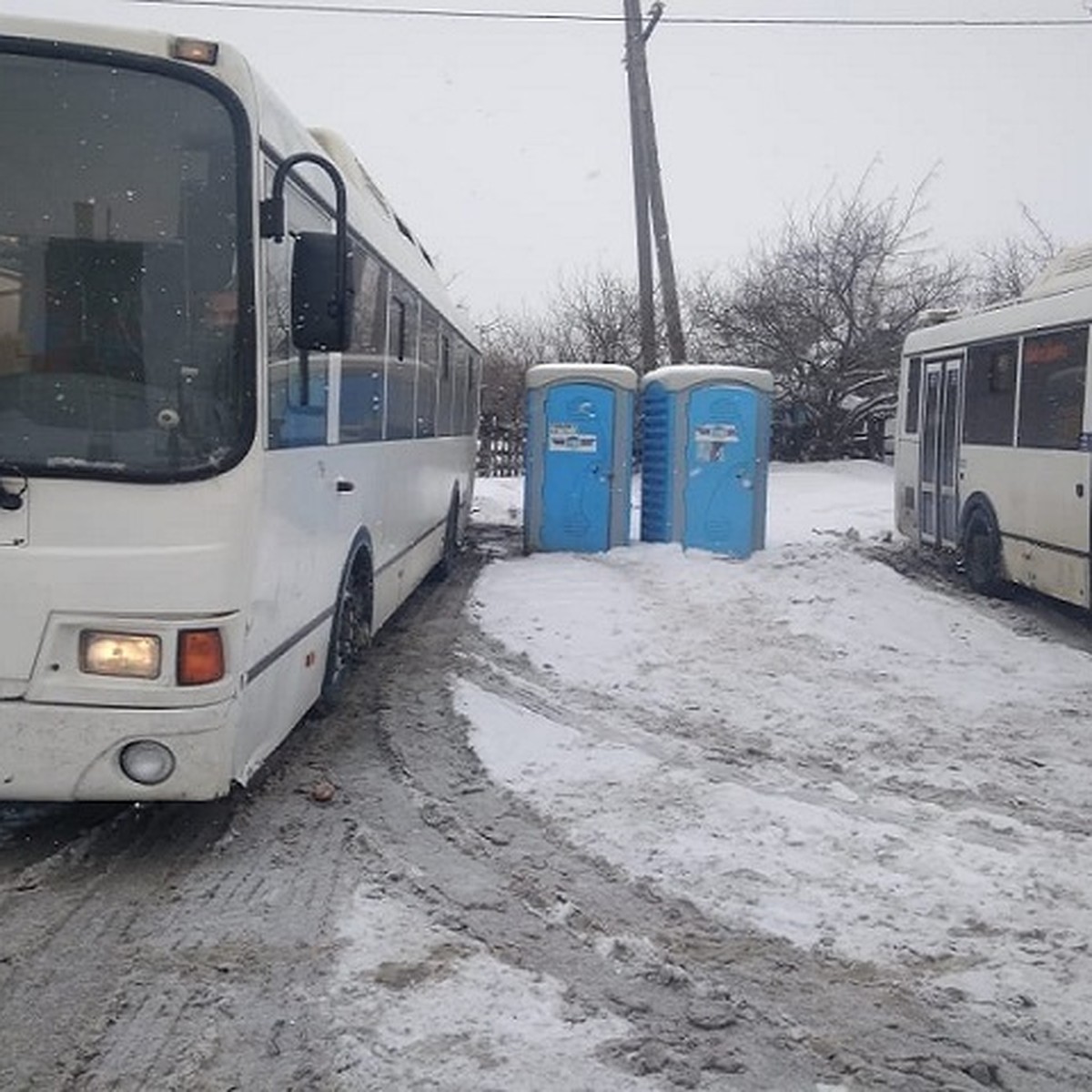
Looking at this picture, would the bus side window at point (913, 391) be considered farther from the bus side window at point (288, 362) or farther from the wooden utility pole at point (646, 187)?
the bus side window at point (288, 362)

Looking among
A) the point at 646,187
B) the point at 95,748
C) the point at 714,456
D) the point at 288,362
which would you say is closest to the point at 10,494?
the point at 95,748

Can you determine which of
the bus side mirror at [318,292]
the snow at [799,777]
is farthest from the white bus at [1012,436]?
the bus side mirror at [318,292]

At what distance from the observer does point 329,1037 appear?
3514mm

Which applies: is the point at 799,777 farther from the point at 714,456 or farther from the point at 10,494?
the point at 714,456

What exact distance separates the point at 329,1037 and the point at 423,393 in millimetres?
6789

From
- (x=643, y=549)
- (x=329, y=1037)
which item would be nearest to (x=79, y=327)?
(x=329, y=1037)

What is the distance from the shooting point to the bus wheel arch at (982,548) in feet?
39.3

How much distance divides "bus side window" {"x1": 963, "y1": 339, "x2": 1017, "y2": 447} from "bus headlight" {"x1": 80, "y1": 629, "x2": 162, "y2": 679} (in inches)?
365

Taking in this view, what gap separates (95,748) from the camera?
442cm

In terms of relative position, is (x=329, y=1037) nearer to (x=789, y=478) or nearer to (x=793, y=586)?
(x=793, y=586)

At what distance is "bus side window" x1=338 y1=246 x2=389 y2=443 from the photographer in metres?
6.53

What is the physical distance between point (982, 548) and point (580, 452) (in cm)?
438

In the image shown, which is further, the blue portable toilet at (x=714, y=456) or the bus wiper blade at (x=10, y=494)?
the blue portable toilet at (x=714, y=456)

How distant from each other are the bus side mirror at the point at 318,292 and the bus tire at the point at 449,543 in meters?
7.40
